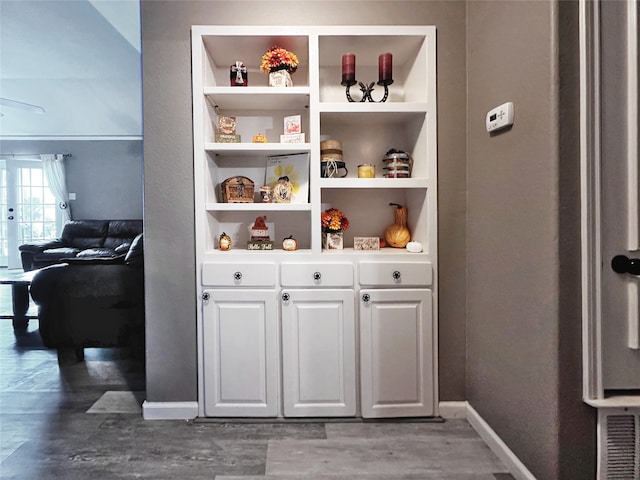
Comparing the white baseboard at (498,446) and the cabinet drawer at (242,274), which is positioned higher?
the cabinet drawer at (242,274)

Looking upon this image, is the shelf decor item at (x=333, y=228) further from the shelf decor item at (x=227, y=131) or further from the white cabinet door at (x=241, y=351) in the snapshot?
the shelf decor item at (x=227, y=131)

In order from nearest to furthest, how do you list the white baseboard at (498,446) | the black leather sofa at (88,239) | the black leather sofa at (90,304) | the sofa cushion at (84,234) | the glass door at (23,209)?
the white baseboard at (498,446)
the black leather sofa at (90,304)
the black leather sofa at (88,239)
the sofa cushion at (84,234)
the glass door at (23,209)

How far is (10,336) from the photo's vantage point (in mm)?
3428

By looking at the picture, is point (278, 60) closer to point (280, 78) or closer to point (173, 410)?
point (280, 78)

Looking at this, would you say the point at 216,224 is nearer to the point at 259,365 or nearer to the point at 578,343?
the point at 259,365

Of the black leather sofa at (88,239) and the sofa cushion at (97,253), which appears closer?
the sofa cushion at (97,253)

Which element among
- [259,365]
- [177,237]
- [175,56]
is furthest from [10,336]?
[175,56]

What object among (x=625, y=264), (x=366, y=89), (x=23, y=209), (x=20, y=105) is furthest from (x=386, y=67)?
(x=23, y=209)

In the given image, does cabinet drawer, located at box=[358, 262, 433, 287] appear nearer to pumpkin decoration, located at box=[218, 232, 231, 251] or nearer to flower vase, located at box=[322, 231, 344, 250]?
flower vase, located at box=[322, 231, 344, 250]

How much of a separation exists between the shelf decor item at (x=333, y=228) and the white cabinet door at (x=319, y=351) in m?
0.27

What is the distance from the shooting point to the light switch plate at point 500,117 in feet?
5.07

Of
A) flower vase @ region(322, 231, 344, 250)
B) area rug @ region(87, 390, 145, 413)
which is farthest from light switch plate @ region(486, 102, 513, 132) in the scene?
area rug @ region(87, 390, 145, 413)

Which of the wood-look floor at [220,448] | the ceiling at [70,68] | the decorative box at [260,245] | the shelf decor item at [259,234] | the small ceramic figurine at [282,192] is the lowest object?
the wood-look floor at [220,448]

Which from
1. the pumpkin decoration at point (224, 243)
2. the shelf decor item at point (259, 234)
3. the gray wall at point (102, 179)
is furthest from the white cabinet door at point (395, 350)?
the gray wall at point (102, 179)
